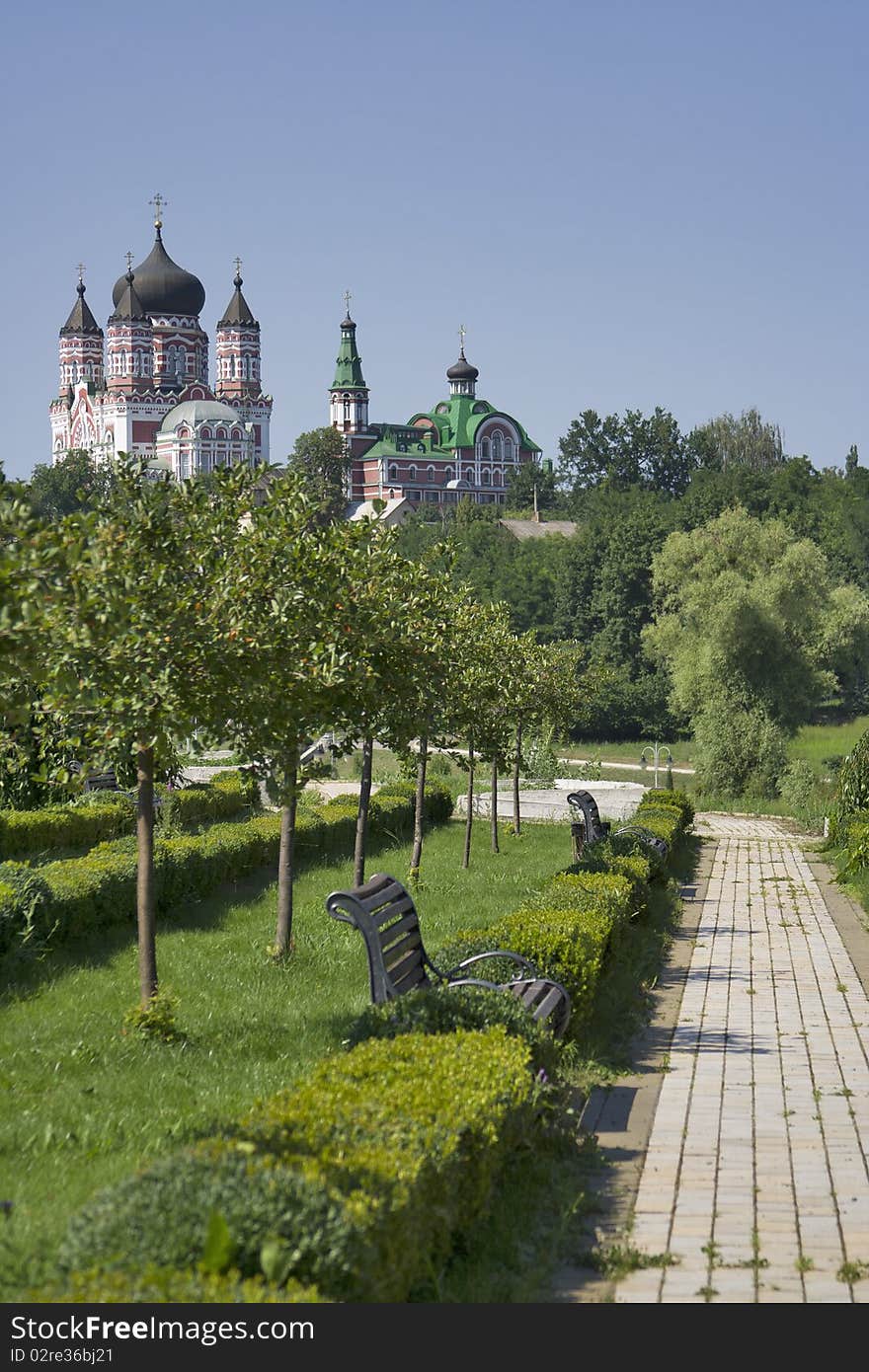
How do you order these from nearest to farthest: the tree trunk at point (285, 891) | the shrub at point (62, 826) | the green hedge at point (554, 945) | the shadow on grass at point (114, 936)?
1. the green hedge at point (554, 945)
2. the shadow on grass at point (114, 936)
3. the tree trunk at point (285, 891)
4. the shrub at point (62, 826)

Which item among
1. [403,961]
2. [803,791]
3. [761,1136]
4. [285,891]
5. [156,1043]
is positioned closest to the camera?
[761,1136]

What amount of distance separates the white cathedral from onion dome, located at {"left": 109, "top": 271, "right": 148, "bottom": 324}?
0.08 metres

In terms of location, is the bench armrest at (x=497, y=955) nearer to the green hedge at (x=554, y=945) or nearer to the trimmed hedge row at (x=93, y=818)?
the green hedge at (x=554, y=945)

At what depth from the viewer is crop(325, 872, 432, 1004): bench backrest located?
23.1 feet

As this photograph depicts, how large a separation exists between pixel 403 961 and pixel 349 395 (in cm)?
13098

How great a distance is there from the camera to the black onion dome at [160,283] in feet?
393

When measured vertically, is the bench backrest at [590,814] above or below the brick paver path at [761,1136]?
above

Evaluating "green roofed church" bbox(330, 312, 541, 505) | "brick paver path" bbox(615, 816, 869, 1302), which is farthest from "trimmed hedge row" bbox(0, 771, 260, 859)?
"green roofed church" bbox(330, 312, 541, 505)

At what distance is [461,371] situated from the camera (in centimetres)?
14438

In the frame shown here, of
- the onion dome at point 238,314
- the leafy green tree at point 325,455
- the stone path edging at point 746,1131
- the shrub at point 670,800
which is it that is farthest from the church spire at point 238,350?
the stone path edging at point 746,1131

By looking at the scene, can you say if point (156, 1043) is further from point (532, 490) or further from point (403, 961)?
point (532, 490)

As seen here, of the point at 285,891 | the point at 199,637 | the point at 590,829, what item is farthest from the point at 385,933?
the point at 590,829

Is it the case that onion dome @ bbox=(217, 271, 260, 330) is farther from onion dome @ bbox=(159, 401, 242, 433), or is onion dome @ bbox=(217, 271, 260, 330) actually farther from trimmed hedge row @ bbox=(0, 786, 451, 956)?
trimmed hedge row @ bbox=(0, 786, 451, 956)

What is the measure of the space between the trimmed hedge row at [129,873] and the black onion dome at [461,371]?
12872 cm
